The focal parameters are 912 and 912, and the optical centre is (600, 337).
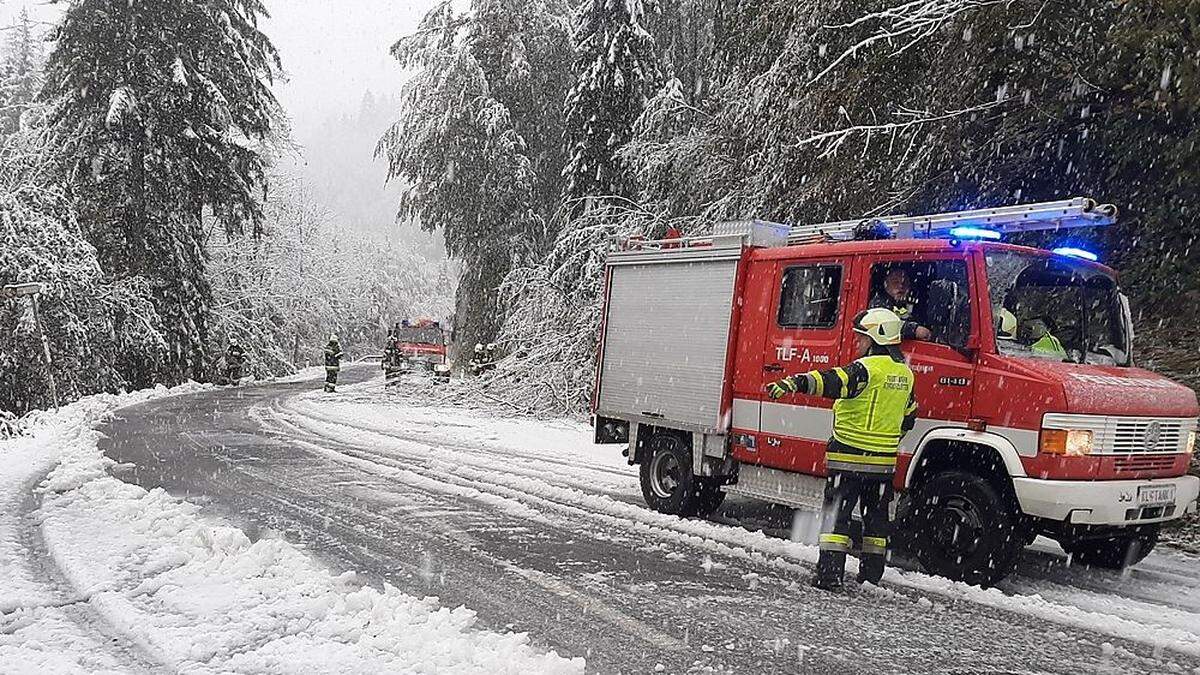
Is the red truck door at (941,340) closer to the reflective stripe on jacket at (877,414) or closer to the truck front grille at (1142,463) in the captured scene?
the reflective stripe on jacket at (877,414)

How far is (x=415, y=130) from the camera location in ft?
91.0

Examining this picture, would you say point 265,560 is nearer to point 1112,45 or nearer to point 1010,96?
point 1112,45

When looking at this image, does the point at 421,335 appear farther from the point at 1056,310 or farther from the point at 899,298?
the point at 1056,310

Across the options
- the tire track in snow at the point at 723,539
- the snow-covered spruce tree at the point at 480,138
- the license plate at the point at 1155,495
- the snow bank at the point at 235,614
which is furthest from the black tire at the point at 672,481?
the snow-covered spruce tree at the point at 480,138

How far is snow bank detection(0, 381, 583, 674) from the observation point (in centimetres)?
465

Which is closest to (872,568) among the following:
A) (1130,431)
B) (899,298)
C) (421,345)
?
(1130,431)

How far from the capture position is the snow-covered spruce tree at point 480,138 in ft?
88.3

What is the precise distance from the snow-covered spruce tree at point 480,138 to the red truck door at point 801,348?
19.5m

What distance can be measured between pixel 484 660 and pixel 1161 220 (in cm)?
1013

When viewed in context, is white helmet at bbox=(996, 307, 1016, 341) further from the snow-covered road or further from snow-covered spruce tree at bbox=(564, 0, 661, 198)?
snow-covered spruce tree at bbox=(564, 0, 661, 198)

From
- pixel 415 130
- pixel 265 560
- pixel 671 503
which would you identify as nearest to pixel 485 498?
pixel 671 503

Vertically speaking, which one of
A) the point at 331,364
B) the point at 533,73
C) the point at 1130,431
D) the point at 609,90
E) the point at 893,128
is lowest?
the point at 331,364

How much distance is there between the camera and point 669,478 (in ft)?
30.6

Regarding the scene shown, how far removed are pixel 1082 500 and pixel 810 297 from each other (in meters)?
2.70
